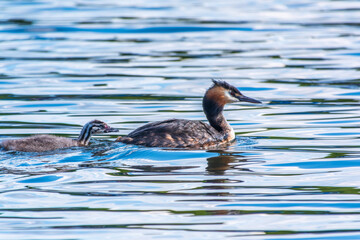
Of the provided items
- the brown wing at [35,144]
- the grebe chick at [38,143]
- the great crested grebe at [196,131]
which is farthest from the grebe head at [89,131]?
the brown wing at [35,144]

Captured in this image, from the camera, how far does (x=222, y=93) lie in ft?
44.7

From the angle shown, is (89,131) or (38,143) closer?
(38,143)

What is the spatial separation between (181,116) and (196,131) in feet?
8.60

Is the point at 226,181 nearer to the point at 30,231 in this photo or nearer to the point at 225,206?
the point at 225,206

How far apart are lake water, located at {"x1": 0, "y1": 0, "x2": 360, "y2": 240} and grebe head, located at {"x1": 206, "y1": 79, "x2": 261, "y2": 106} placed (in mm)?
697

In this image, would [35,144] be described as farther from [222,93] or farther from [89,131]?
[222,93]

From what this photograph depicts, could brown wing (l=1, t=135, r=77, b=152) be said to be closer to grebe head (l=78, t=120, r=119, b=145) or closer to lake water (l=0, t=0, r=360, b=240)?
lake water (l=0, t=0, r=360, b=240)

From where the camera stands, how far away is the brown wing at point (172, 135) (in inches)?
477

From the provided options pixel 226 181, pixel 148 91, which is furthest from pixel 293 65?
pixel 226 181

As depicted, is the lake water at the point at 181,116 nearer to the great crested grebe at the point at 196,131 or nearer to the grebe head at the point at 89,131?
the grebe head at the point at 89,131

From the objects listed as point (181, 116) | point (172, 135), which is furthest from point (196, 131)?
point (181, 116)

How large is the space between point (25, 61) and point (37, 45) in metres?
3.08

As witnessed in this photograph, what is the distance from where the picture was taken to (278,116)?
49.3ft

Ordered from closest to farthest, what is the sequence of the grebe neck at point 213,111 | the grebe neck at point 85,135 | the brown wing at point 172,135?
the brown wing at point 172,135
the grebe neck at point 85,135
the grebe neck at point 213,111
